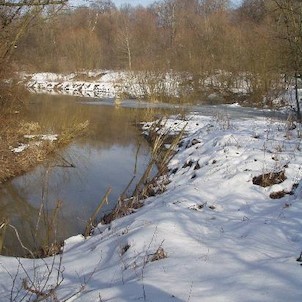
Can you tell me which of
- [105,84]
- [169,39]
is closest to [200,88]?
[105,84]

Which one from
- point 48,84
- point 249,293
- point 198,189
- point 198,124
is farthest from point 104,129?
point 48,84

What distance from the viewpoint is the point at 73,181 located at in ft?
32.8

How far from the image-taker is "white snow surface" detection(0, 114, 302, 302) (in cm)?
329

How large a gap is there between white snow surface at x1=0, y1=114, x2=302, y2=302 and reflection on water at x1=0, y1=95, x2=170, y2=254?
1.09m

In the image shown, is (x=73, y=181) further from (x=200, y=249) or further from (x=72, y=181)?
(x=200, y=249)

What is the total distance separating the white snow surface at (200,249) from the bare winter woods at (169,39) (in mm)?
4393

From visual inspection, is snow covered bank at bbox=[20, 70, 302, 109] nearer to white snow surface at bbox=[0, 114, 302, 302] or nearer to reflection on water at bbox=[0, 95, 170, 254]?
reflection on water at bbox=[0, 95, 170, 254]

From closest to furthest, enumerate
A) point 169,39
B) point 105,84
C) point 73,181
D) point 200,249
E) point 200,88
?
point 200,249
point 73,181
point 200,88
point 105,84
point 169,39

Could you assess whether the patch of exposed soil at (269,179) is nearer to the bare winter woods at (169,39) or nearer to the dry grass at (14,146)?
the bare winter woods at (169,39)

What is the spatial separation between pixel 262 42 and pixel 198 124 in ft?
29.0

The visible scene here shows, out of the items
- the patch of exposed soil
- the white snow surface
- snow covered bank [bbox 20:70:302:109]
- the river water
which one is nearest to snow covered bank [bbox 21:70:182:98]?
snow covered bank [bbox 20:70:302:109]

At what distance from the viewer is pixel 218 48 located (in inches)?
1061

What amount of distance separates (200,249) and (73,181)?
20.4 feet

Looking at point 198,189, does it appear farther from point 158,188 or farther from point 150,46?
point 150,46
